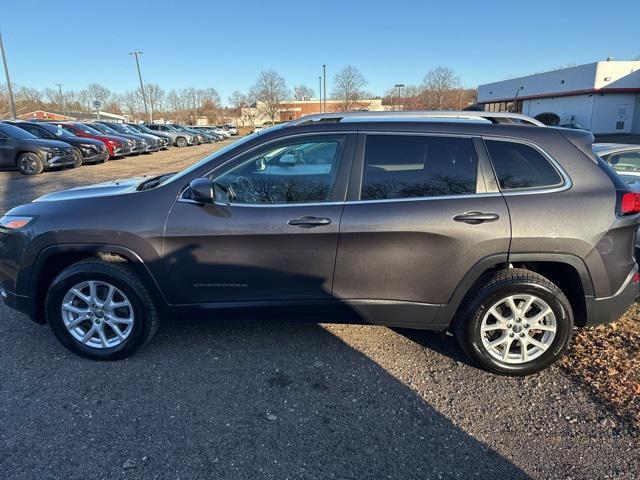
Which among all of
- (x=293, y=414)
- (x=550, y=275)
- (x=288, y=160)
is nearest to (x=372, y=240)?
(x=288, y=160)

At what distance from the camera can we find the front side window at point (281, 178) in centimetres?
313

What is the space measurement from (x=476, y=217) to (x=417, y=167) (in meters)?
0.54

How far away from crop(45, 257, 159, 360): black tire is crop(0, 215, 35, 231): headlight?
18.2 inches

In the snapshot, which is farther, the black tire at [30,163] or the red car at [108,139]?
the red car at [108,139]

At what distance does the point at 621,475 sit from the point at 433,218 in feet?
5.71

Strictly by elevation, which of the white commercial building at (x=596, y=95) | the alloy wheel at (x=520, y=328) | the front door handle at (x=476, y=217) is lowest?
the alloy wheel at (x=520, y=328)

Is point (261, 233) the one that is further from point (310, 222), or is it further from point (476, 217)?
point (476, 217)

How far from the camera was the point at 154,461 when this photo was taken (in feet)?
7.86

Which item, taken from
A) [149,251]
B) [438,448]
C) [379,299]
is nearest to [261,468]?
[438,448]

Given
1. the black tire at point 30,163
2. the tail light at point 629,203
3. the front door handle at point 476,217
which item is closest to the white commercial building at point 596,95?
the black tire at point 30,163

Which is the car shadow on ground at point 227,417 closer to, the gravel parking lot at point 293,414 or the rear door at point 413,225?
the gravel parking lot at point 293,414

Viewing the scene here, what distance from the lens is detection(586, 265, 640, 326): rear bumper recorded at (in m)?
3.09

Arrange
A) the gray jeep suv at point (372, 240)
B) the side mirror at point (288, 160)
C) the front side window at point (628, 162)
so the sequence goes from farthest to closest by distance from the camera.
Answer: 1. the front side window at point (628, 162)
2. the side mirror at point (288, 160)
3. the gray jeep suv at point (372, 240)

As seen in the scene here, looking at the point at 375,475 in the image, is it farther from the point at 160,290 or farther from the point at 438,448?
the point at 160,290
